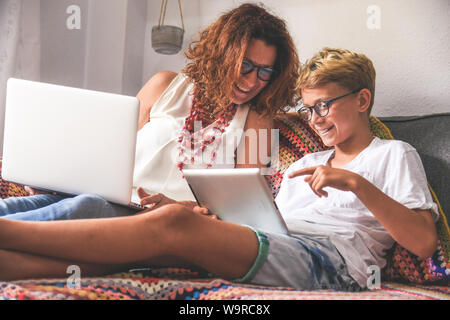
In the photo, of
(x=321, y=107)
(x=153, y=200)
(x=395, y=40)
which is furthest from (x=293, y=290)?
(x=395, y=40)

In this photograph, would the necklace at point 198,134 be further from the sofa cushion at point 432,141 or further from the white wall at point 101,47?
the white wall at point 101,47

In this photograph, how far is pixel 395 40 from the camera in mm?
1614

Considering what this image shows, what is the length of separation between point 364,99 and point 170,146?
662mm

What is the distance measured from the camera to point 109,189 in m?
0.94

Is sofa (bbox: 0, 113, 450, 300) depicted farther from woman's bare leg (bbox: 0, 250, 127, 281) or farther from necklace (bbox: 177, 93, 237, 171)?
necklace (bbox: 177, 93, 237, 171)

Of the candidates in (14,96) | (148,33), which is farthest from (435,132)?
(148,33)

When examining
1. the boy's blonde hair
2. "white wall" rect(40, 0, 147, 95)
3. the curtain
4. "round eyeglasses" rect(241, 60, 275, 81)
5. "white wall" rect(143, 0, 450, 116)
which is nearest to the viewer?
the boy's blonde hair

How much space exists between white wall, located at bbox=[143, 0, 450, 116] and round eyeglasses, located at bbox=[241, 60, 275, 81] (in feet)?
1.32

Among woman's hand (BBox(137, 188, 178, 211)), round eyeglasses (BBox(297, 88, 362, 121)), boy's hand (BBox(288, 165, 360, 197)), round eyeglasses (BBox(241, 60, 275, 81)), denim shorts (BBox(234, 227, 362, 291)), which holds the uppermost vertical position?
round eyeglasses (BBox(241, 60, 275, 81))

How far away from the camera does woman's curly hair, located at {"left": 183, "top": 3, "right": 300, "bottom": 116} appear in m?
1.44

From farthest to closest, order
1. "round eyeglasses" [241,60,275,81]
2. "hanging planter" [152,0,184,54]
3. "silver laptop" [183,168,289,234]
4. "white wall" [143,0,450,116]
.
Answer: "hanging planter" [152,0,184,54], "white wall" [143,0,450,116], "round eyeglasses" [241,60,275,81], "silver laptop" [183,168,289,234]

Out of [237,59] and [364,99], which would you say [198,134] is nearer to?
[237,59]

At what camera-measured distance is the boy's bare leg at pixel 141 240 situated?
0.74 m

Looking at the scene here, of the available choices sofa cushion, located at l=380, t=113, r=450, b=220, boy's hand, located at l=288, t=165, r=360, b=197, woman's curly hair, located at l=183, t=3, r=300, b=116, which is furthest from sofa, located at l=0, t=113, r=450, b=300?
boy's hand, located at l=288, t=165, r=360, b=197
